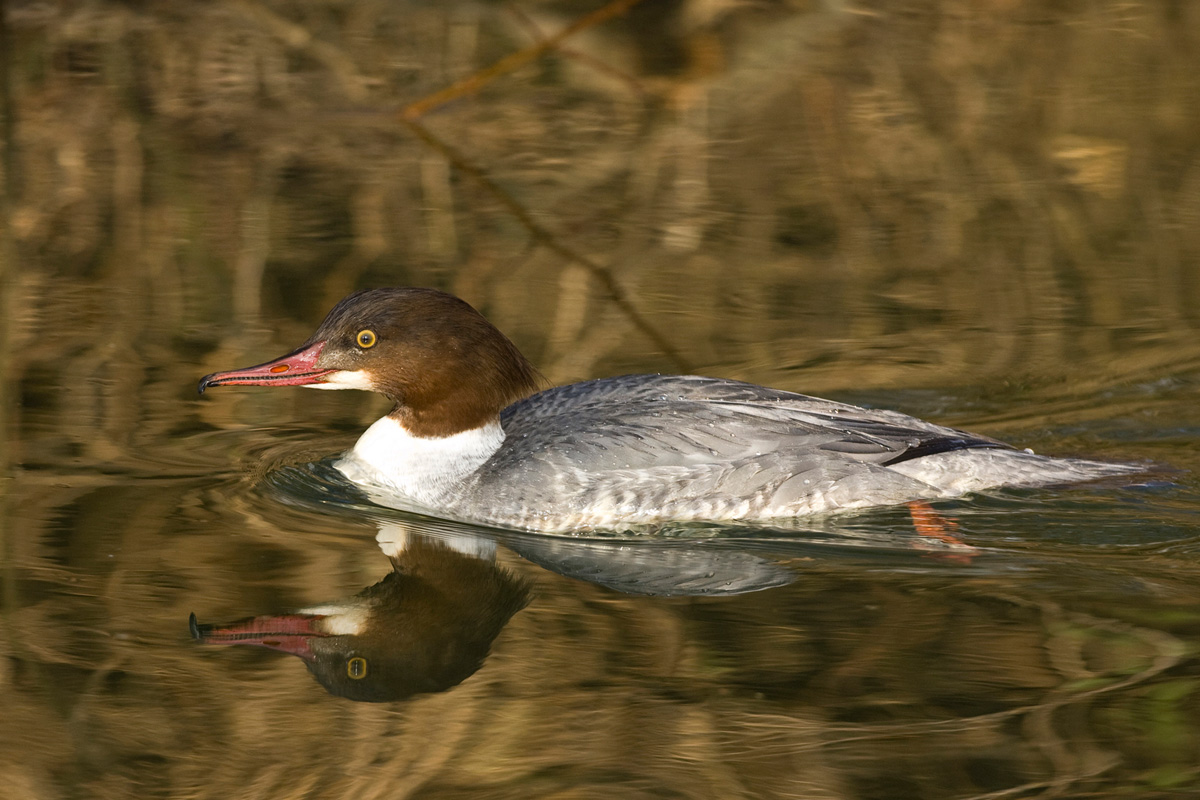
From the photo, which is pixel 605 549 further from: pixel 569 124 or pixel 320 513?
pixel 569 124

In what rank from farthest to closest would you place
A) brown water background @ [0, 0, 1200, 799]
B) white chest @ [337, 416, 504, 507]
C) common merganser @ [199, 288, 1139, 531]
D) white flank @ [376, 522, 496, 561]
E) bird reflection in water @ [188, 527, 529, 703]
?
white chest @ [337, 416, 504, 507] < common merganser @ [199, 288, 1139, 531] < white flank @ [376, 522, 496, 561] < bird reflection in water @ [188, 527, 529, 703] < brown water background @ [0, 0, 1200, 799]

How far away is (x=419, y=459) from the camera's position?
245 inches

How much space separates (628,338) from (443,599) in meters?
2.90

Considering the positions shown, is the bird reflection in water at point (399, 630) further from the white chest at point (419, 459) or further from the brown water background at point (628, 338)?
the white chest at point (419, 459)

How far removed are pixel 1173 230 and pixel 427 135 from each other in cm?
558

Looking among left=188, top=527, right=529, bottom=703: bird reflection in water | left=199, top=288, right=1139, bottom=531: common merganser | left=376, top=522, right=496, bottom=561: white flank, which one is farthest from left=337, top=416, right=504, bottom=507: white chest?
left=188, top=527, right=529, bottom=703: bird reflection in water

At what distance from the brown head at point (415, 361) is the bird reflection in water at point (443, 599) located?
53cm

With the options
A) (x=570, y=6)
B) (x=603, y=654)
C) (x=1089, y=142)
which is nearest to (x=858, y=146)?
(x=1089, y=142)

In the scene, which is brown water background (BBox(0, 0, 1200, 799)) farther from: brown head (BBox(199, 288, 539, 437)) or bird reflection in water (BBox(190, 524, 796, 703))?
brown head (BBox(199, 288, 539, 437))

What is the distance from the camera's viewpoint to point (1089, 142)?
11.1 metres

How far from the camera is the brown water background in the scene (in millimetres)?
4383

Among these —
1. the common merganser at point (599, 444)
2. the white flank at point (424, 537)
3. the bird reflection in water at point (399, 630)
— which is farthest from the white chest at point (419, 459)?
the bird reflection in water at point (399, 630)

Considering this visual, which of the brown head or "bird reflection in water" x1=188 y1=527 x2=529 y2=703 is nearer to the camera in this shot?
"bird reflection in water" x1=188 y1=527 x2=529 y2=703

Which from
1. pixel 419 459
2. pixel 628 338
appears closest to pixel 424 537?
pixel 419 459
